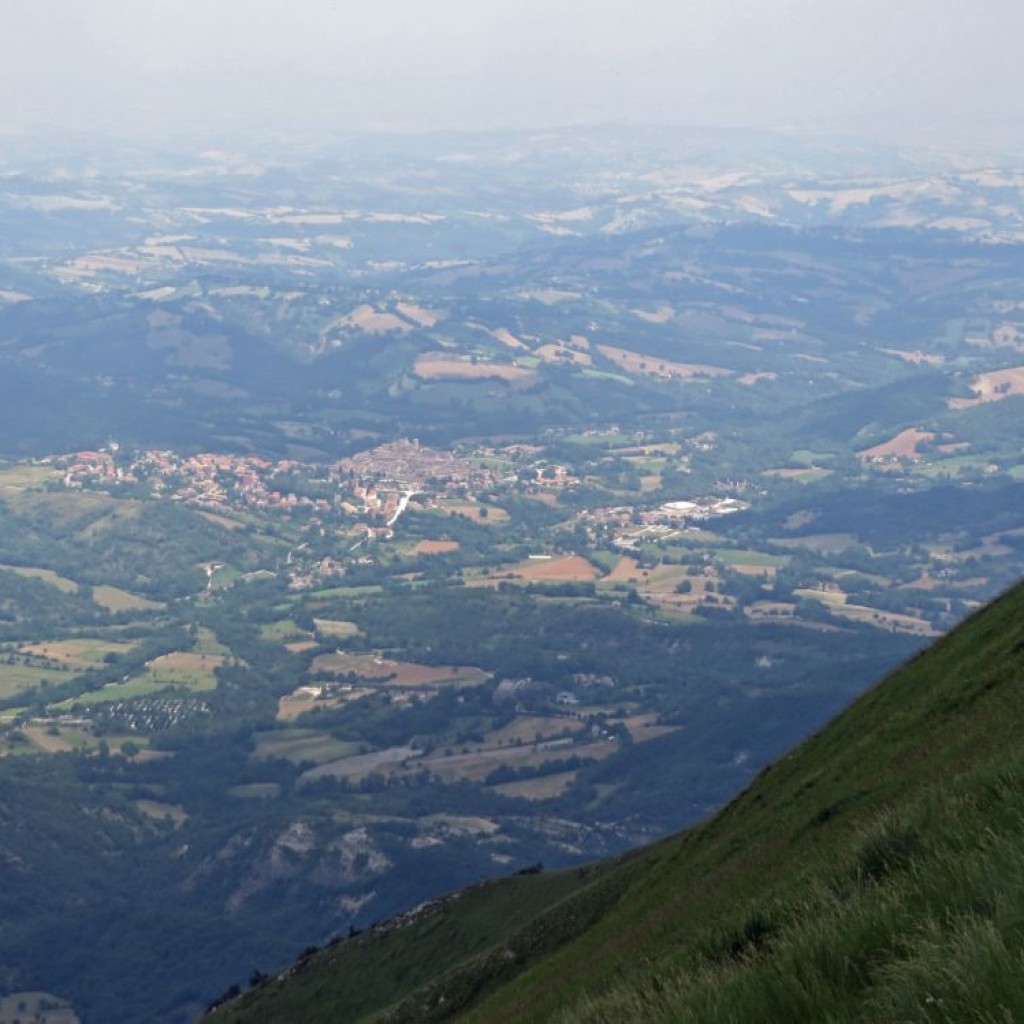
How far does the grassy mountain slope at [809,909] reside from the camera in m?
9.77

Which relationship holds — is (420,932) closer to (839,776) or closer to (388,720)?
(839,776)

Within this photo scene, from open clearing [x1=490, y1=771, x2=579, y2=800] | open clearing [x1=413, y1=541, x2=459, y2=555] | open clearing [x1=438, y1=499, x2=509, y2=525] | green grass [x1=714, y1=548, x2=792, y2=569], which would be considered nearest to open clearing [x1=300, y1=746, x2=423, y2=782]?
open clearing [x1=490, y1=771, x2=579, y2=800]

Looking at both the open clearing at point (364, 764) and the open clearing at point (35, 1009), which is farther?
the open clearing at point (364, 764)

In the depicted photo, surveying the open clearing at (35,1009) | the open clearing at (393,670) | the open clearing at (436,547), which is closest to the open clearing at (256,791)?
the open clearing at (393,670)

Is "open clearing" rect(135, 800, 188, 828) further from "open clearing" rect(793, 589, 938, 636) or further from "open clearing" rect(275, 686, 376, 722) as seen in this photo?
"open clearing" rect(793, 589, 938, 636)

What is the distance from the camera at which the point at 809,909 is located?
12766 millimetres

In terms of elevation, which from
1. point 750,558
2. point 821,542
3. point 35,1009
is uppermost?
point 35,1009

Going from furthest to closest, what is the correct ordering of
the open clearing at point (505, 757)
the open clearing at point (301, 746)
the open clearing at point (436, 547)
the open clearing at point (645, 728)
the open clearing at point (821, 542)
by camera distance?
the open clearing at point (821, 542) → the open clearing at point (436, 547) → the open clearing at point (645, 728) → the open clearing at point (301, 746) → the open clearing at point (505, 757)

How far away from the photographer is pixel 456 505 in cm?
19775

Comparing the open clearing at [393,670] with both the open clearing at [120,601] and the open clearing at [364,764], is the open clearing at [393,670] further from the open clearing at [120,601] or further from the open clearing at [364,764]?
the open clearing at [120,601]

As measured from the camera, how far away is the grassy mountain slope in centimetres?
977

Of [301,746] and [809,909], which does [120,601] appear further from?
[809,909]

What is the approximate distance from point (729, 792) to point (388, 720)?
30.2m

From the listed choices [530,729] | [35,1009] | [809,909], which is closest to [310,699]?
[530,729]
